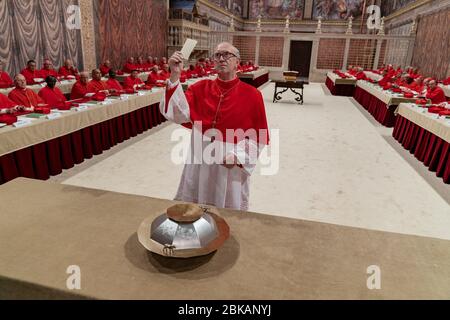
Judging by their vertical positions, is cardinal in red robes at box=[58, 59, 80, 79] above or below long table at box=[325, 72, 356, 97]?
above

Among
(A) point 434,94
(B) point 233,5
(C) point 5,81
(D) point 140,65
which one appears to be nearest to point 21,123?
(C) point 5,81

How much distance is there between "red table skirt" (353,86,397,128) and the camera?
27.5ft

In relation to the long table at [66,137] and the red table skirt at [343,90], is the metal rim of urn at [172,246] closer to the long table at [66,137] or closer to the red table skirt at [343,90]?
the long table at [66,137]

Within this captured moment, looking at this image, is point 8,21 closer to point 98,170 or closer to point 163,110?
point 98,170

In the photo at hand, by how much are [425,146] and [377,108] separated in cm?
392

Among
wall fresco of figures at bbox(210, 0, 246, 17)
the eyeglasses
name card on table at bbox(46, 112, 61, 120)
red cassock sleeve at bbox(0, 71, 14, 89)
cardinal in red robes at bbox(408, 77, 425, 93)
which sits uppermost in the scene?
wall fresco of figures at bbox(210, 0, 246, 17)

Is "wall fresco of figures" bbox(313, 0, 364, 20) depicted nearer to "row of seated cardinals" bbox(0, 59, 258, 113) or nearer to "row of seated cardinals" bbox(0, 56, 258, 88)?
"row of seated cardinals" bbox(0, 56, 258, 88)

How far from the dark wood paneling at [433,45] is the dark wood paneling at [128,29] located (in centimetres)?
1133

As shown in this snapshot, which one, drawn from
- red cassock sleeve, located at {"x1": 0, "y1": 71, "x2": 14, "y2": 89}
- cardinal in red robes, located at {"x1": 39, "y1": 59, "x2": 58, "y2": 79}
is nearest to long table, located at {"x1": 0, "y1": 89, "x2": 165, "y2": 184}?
red cassock sleeve, located at {"x1": 0, "y1": 71, "x2": 14, "y2": 89}

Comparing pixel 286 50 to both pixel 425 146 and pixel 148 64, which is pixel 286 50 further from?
pixel 425 146

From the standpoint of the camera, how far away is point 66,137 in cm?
471

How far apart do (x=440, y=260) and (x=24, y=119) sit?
4467 mm

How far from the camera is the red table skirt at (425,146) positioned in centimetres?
501

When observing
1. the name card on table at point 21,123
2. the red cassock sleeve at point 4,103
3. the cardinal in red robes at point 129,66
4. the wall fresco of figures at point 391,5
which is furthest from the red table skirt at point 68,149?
the wall fresco of figures at point 391,5
